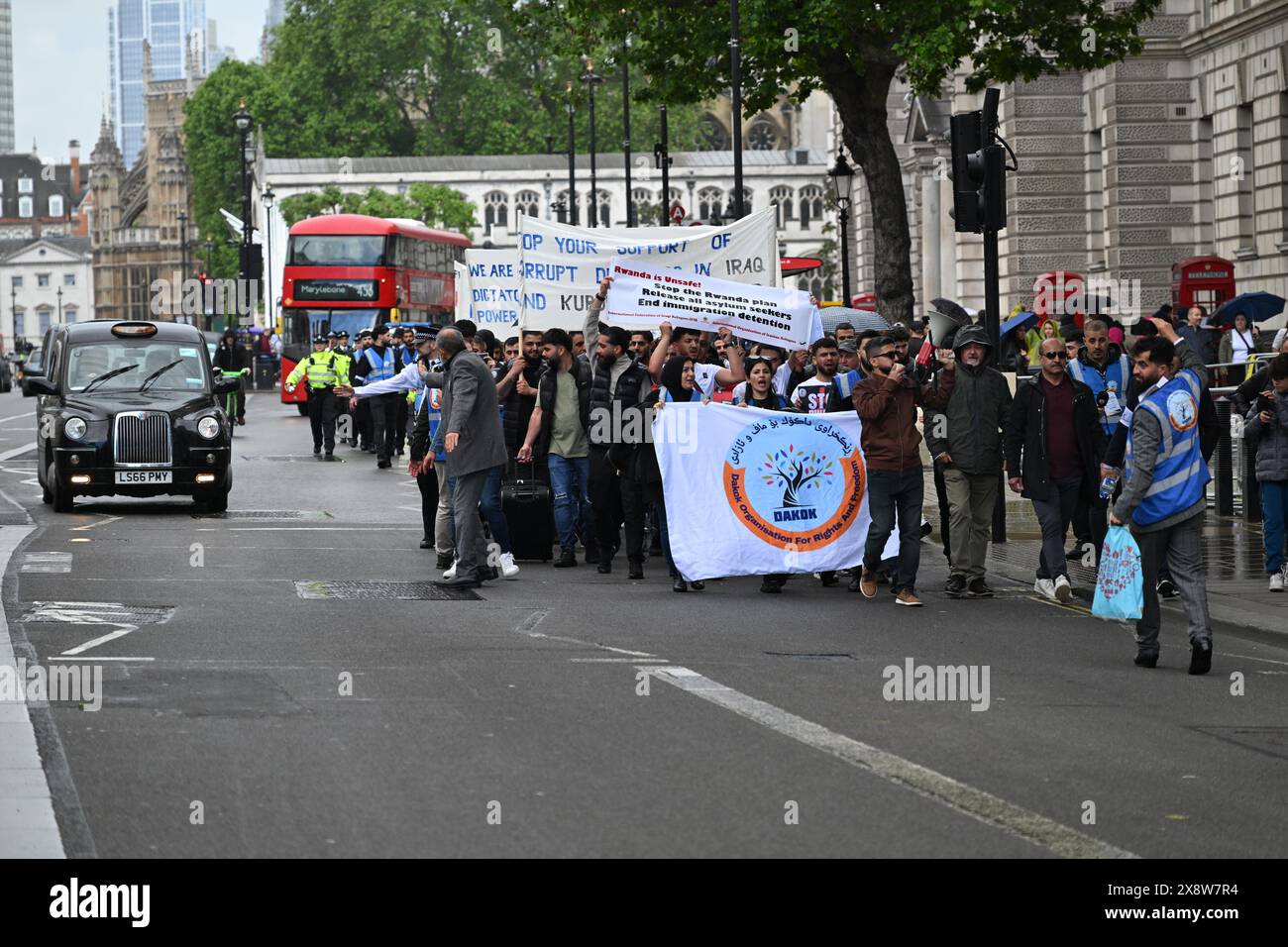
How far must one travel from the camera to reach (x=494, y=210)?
446 ft

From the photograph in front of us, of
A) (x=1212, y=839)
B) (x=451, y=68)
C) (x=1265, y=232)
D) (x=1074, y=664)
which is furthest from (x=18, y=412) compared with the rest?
(x=451, y=68)

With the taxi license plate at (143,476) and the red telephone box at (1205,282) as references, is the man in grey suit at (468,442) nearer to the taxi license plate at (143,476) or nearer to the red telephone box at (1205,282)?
the taxi license plate at (143,476)

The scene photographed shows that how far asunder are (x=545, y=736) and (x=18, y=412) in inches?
1914

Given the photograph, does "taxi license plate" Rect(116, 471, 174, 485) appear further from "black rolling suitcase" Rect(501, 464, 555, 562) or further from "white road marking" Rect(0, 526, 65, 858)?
"white road marking" Rect(0, 526, 65, 858)

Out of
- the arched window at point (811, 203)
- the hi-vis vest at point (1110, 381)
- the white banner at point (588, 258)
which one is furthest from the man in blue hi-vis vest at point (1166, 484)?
the arched window at point (811, 203)

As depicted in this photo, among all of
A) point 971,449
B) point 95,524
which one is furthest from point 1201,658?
point 95,524

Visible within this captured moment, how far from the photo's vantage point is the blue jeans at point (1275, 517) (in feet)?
51.8

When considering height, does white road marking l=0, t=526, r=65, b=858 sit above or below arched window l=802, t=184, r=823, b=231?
below

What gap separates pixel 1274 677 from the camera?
Result: 39.3ft

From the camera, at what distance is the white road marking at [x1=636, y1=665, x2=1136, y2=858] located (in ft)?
24.6

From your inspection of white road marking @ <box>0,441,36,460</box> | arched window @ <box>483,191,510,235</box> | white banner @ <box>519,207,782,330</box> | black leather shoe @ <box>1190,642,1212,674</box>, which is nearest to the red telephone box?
white banner @ <box>519,207,782,330</box>

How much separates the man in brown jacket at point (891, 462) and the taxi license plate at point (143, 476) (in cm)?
897

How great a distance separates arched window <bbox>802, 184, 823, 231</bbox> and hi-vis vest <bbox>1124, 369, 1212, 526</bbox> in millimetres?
129178
